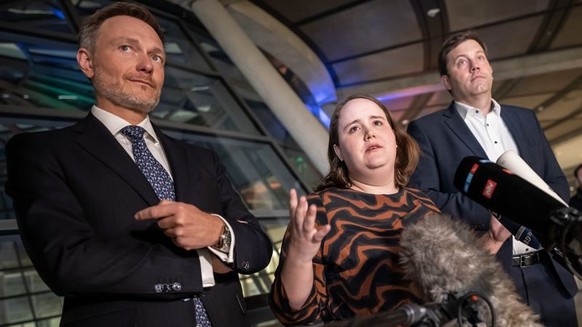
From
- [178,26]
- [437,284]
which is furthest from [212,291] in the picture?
[178,26]

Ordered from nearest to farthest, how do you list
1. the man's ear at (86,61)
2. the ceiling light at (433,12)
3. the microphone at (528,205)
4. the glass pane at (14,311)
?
the microphone at (528,205), the man's ear at (86,61), the glass pane at (14,311), the ceiling light at (433,12)

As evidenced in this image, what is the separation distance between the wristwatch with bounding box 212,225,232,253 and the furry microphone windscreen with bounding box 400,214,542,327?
540 mm

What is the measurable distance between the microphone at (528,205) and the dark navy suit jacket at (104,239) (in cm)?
73

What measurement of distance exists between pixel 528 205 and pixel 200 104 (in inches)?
252

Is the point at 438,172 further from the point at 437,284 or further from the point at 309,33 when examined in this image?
the point at 309,33

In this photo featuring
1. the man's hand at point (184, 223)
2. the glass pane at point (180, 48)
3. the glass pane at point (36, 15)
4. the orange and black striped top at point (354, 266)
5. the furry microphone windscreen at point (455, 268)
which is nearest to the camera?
the furry microphone windscreen at point (455, 268)

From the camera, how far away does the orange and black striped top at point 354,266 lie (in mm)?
1395

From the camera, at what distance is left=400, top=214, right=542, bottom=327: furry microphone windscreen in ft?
3.44

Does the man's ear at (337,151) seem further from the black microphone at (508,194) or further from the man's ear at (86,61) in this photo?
the man's ear at (86,61)

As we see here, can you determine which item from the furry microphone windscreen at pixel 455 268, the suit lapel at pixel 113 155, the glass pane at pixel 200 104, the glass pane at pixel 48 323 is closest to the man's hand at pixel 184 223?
the suit lapel at pixel 113 155

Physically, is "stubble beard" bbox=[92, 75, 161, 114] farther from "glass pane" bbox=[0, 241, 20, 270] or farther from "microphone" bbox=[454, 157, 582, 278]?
"glass pane" bbox=[0, 241, 20, 270]

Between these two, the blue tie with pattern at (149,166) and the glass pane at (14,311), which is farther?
the glass pane at (14,311)

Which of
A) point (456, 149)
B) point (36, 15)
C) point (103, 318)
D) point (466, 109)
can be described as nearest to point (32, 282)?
point (103, 318)

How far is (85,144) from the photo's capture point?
58.1 inches
